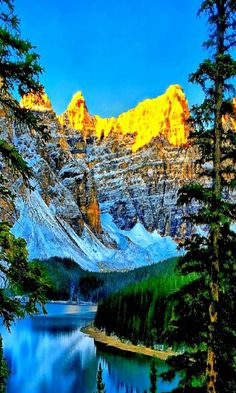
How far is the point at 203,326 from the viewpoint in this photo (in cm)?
1519

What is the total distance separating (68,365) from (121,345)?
10.1m

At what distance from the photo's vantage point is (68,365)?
5025 cm

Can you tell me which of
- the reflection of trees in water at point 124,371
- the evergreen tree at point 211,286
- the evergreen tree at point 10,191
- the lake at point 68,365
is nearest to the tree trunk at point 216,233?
the evergreen tree at point 211,286

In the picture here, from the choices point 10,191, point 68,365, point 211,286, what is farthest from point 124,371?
point 10,191

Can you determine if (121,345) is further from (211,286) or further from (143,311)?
(211,286)

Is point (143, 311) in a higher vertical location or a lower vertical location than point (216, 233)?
lower

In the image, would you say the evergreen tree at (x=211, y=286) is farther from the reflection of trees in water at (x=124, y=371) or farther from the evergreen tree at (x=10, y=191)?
the reflection of trees in water at (x=124, y=371)

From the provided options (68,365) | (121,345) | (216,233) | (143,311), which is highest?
(216,233)

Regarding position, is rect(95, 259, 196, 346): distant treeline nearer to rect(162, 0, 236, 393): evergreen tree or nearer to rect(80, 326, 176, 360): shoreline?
rect(80, 326, 176, 360): shoreline

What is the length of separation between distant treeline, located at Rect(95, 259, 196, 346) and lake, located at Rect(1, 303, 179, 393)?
154 inches

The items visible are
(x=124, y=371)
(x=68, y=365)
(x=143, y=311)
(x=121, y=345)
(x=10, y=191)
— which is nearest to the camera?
(x=10, y=191)

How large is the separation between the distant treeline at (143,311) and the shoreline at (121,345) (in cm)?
96

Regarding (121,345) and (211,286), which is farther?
(121,345)

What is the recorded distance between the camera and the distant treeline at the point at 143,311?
55.8 metres
